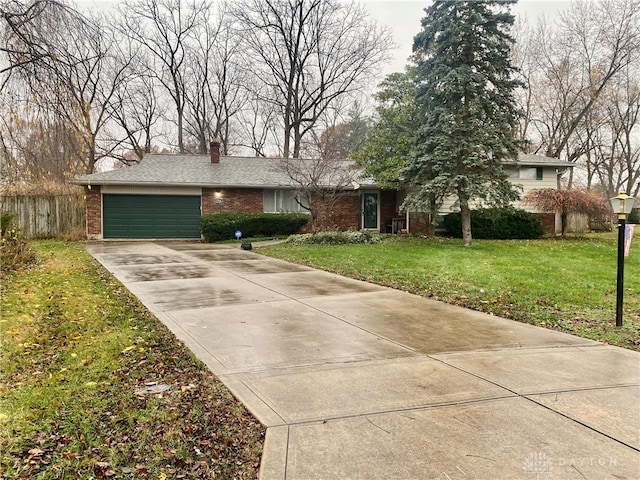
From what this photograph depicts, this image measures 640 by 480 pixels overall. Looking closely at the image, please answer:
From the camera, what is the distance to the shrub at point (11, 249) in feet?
30.1

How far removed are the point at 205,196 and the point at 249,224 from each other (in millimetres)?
2448

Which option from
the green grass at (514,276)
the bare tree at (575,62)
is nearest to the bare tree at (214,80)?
the bare tree at (575,62)

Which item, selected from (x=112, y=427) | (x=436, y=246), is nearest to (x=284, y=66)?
(x=436, y=246)

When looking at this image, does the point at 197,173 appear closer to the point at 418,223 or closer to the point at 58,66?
the point at 418,223

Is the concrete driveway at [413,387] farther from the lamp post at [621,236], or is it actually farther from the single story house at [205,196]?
the single story house at [205,196]

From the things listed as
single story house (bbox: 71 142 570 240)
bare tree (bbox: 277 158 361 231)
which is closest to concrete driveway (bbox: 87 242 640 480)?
bare tree (bbox: 277 158 361 231)

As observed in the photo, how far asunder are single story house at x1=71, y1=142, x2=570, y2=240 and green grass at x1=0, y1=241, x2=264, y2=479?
13657 mm

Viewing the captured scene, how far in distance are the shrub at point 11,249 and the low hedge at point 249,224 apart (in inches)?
318

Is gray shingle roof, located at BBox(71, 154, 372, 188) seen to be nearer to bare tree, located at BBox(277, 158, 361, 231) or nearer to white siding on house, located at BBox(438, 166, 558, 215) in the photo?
bare tree, located at BBox(277, 158, 361, 231)

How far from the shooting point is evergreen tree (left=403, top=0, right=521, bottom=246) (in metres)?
13.9

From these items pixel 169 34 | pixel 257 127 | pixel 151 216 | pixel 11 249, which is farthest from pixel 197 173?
pixel 257 127

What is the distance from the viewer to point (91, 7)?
19.9 feet

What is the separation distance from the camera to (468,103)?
14.3 m

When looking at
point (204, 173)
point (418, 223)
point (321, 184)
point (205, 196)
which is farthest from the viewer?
point (418, 223)
